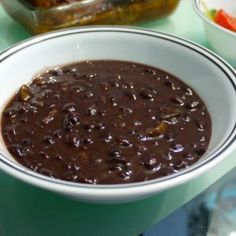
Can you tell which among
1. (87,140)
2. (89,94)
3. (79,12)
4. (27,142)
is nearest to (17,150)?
(27,142)

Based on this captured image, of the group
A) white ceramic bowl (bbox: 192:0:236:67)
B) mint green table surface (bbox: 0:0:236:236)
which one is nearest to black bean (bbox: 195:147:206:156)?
mint green table surface (bbox: 0:0:236:236)

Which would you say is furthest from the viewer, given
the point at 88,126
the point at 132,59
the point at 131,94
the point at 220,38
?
the point at 220,38

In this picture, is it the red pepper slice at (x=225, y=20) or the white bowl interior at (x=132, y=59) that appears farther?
the red pepper slice at (x=225, y=20)

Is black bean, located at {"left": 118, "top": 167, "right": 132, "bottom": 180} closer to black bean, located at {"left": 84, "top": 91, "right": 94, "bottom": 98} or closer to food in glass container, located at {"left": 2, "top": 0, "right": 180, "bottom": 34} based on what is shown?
black bean, located at {"left": 84, "top": 91, "right": 94, "bottom": 98}

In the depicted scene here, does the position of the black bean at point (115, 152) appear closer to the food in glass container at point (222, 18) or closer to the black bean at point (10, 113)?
the black bean at point (10, 113)

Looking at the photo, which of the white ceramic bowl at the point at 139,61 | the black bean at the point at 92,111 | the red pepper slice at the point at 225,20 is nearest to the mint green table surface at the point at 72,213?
the white ceramic bowl at the point at 139,61

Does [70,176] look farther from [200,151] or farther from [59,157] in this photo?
[200,151]
